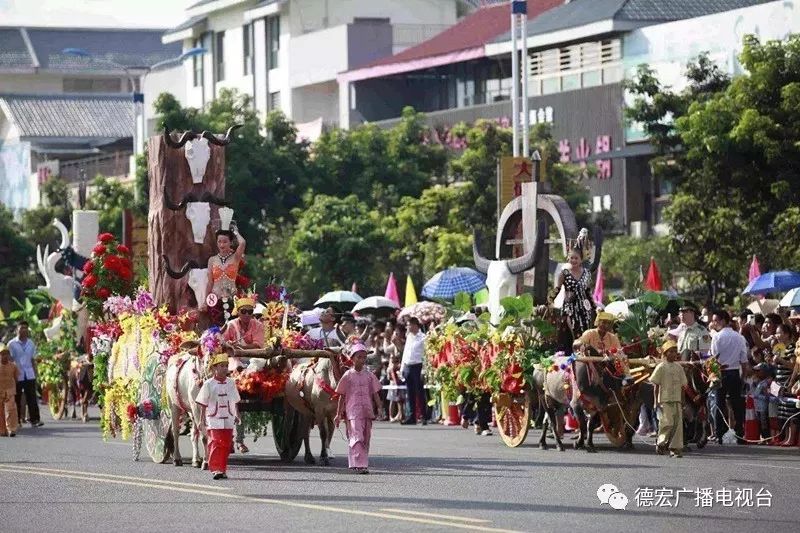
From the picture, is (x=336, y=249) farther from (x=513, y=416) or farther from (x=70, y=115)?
(x=70, y=115)

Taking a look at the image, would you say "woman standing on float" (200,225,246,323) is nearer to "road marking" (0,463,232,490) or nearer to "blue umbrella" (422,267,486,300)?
"road marking" (0,463,232,490)

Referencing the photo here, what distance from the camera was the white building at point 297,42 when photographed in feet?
232

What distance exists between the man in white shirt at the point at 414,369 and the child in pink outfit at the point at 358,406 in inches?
460

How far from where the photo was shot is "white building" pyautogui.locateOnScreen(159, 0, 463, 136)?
70812mm

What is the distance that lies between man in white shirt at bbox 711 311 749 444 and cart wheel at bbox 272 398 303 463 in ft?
20.5

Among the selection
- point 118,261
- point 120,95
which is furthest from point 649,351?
point 120,95

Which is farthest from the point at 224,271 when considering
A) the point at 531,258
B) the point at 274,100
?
the point at 274,100

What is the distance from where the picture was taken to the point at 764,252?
37438mm

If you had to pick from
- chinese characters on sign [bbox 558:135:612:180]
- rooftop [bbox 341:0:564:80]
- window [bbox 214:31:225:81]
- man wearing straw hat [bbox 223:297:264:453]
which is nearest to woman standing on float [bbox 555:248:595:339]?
man wearing straw hat [bbox 223:297:264:453]

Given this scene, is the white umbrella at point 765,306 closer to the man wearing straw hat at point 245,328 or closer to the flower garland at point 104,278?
the flower garland at point 104,278

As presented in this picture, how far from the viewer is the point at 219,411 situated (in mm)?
22531

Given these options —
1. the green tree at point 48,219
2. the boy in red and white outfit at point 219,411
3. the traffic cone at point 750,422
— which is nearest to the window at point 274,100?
the green tree at point 48,219

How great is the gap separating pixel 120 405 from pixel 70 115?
6253 centimetres

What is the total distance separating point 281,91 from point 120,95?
1884cm
